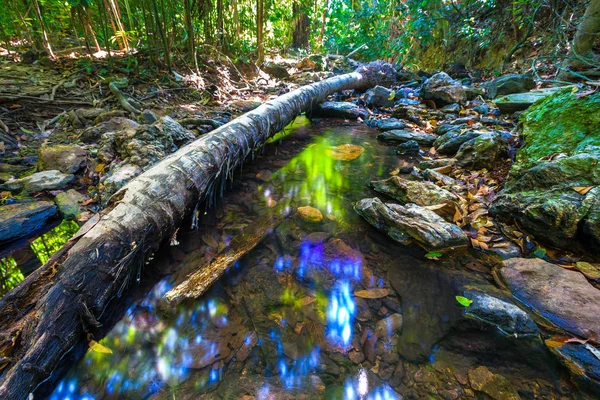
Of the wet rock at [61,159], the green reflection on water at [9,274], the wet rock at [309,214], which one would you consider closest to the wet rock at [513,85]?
the wet rock at [309,214]

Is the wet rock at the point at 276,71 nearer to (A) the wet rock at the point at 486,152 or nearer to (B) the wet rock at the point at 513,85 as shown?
(B) the wet rock at the point at 513,85

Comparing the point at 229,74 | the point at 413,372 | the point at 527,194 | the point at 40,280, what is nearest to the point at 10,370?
the point at 40,280

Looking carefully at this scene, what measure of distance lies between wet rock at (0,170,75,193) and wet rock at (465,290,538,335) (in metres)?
3.82

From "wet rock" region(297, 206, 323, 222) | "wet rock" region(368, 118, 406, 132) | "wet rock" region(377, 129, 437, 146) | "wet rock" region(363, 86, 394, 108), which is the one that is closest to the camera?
"wet rock" region(297, 206, 323, 222)

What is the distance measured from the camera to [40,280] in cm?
133

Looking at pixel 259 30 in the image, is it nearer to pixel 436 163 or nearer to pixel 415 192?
pixel 436 163

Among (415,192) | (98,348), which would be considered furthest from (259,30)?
(98,348)

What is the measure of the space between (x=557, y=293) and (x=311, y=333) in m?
1.56

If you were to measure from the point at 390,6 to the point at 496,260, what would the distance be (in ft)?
49.2

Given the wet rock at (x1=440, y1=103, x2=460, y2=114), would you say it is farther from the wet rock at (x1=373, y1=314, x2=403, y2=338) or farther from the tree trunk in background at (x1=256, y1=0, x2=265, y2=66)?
the tree trunk in background at (x1=256, y1=0, x2=265, y2=66)

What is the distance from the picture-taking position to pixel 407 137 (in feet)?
15.0

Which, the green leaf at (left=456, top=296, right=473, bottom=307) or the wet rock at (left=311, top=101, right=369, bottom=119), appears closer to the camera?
the green leaf at (left=456, top=296, right=473, bottom=307)

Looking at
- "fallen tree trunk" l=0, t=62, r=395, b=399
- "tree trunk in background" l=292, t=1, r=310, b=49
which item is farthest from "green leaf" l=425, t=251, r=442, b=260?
"tree trunk in background" l=292, t=1, r=310, b=49

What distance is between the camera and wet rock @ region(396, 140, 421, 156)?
421cm
